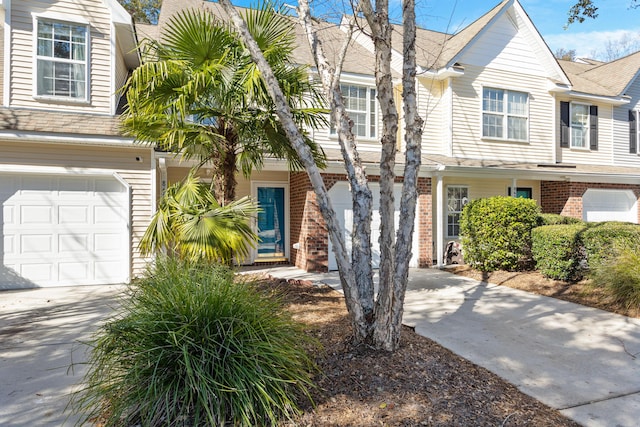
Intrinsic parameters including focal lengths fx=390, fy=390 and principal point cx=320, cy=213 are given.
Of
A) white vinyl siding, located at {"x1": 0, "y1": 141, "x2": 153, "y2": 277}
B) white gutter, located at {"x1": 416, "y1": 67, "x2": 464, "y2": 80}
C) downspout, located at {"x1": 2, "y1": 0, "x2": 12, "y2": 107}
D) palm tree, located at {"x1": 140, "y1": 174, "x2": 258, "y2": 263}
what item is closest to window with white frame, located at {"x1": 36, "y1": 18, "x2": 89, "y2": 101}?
downspout, located at {"x1": 2, "y1": 0, "x2": 12, "y2": 107}

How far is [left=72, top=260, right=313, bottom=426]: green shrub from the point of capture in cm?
269

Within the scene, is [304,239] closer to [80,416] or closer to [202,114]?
[202,114]

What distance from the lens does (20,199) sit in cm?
782

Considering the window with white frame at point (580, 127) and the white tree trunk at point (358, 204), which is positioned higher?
the window with white frame at point (580, 127)

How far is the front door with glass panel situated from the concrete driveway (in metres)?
4.19

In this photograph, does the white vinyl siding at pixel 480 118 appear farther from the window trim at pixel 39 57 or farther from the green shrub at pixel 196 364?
the green shrub at pixel 196 364

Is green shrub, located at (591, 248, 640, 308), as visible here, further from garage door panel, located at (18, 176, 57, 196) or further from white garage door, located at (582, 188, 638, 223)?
garage door panel, located at (18, 176, 57, 196)

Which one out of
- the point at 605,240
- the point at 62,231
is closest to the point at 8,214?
the point at 62,231

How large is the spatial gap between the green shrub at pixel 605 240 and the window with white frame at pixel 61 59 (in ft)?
35.1

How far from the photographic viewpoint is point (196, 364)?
279cm

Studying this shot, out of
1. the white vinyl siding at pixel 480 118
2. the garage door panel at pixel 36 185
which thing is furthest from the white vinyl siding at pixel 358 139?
the garage door panel at pixel 36 185

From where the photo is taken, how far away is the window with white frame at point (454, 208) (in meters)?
12.0

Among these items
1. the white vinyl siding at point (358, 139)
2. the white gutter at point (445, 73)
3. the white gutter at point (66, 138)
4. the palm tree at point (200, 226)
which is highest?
the white gutter at point (445, 73)

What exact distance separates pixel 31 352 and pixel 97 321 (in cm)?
121
